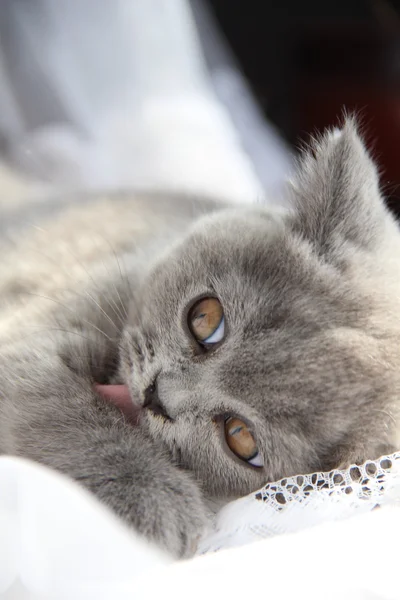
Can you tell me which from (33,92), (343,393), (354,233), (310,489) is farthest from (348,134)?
(33,92)

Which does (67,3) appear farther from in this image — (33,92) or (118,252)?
(118,252)

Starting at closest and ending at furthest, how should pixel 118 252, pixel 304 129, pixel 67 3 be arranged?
pixel 118 252 < pixel 67 3 < pixel 304 129

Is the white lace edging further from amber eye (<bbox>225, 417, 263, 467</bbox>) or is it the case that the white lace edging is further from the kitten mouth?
the kitten mouth

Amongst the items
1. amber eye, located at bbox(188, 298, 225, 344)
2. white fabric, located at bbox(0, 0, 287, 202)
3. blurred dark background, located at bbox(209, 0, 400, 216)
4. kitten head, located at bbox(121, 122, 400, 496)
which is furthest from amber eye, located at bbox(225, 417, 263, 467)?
blurred dark background, located at bbox(209, 0, 400, 216)

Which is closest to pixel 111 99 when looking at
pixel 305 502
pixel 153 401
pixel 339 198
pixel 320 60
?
pixel 320 60

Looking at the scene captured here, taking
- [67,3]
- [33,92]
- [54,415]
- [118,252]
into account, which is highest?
[67,3]
